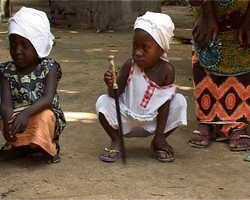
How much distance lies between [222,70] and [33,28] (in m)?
1.27

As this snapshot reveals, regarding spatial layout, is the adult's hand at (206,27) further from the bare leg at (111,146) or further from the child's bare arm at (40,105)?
the child's bare arm at (40,105)

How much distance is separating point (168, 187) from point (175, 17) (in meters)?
8.91

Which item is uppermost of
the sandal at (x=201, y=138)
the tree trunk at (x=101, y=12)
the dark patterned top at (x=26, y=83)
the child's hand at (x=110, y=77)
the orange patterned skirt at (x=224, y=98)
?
the child's hand at (x=110, y=77)

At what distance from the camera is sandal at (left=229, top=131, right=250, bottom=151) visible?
3.83m

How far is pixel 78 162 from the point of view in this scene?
355cm

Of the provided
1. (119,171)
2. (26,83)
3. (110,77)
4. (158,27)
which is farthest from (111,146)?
(158,27)

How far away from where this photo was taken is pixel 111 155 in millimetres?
3590

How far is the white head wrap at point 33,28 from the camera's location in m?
3.45

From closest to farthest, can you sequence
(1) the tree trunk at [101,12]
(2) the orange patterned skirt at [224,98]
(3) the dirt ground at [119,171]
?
(3) the dirt ground at [119,171]
(2) the orange patterned skirt at [224,98]
(1) the tree trunk at [101,12]

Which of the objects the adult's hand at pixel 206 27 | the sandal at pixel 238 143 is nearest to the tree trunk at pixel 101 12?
the adult's hand at pixel 206 27

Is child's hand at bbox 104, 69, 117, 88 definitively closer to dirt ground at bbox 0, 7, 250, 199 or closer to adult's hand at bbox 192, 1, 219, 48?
dirt ground at bbox 0, 7, 250, 199

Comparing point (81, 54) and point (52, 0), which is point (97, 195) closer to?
point (81, 54)

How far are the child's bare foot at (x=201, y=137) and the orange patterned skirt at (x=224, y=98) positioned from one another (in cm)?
5

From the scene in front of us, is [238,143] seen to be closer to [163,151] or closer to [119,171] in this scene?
[163,151]
